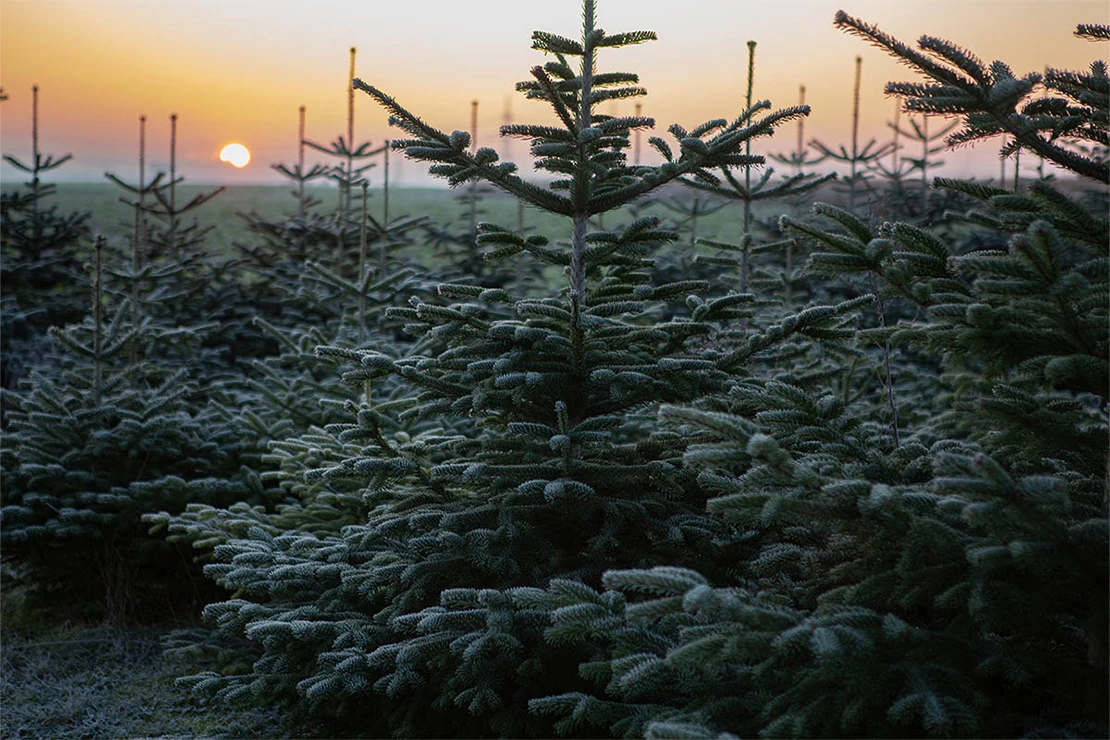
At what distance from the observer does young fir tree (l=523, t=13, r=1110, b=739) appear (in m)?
2.56

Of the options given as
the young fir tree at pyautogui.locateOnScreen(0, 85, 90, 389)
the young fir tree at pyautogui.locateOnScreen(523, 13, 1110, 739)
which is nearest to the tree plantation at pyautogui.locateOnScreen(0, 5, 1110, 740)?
the young fir tree at pyautogui.locateOnScreen(523, 13, 1110, 739)

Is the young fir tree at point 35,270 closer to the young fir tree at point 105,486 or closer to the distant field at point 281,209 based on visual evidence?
the young fir tree at point 105,486

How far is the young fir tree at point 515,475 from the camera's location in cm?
382

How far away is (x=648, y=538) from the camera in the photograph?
4.18 metres

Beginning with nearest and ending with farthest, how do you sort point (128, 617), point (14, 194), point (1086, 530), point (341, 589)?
point (1086, 530) < point (341, 589) < point (128, 617) < point (14, 194)

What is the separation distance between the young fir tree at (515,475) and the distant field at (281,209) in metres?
18.7

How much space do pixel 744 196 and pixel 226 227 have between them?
38.2 m

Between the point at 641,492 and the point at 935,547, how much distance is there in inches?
→ 68.3

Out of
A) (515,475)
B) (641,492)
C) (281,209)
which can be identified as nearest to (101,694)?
(515,475)

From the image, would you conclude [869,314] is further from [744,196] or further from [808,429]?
[808,429]

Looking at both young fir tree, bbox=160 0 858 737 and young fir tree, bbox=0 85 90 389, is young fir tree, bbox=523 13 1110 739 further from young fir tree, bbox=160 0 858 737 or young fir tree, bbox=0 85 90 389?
young fir tree, bbox=0 85 90 389

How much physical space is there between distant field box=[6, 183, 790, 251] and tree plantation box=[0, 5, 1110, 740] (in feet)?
58.8

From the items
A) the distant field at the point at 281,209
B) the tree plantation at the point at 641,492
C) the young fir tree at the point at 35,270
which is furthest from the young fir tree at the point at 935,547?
the distant field at the point at 281,209

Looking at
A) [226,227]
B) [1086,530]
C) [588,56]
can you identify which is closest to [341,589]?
[588,56]
